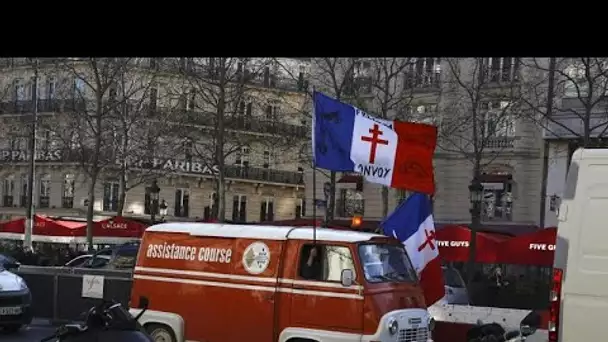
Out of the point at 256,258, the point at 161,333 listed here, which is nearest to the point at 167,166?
the point at 161,333

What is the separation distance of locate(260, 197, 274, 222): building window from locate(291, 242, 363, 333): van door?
54.1 meters

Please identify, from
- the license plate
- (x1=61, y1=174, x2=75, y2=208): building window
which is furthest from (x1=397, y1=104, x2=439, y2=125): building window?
(x1=61, y1=174, x2=75, y2=208): building window

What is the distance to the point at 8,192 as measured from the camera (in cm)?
6244

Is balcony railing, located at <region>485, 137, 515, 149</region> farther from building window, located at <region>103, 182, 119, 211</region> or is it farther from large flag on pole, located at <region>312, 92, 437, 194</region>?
building window, located at <region>103, 182, 119, 211</region>

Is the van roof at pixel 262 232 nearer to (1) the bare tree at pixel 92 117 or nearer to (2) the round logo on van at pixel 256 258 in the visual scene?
(2) the round logo on van at pixel 256 258

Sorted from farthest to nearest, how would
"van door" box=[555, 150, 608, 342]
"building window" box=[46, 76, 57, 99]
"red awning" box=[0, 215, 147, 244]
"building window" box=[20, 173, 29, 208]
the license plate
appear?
1. "building window" box=[20, 173, 29, 208]
2. "building window" box=[46, 76, 57, 99]
3. "red awning" box=[0, 215, 147, 244]
4. the license plate
5. "van door" box=[555, 150, 608, 342]

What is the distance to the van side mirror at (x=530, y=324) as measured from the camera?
33.1 ft

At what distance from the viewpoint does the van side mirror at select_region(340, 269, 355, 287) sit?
11.3m

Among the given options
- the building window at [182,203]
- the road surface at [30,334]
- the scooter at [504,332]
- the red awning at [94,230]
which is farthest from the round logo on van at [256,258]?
the building window at [182,203]

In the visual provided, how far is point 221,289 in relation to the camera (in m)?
12.4
